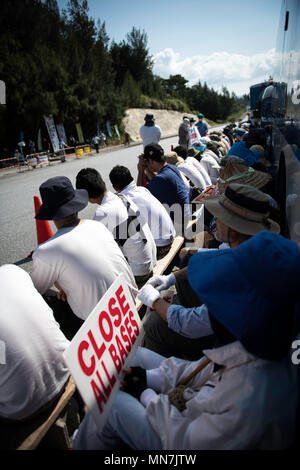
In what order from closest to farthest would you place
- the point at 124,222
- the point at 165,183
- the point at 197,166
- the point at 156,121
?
the point at 124,222, the point at 165,183, the point at 197,166, the point at 156,121

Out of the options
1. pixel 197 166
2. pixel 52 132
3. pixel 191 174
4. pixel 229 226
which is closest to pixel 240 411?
pixel 229 226

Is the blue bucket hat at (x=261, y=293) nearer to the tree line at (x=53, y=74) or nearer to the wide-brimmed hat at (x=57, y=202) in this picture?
the wide-brimmed hat at (x=57, y=202)

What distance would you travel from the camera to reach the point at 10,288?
5.09 feet

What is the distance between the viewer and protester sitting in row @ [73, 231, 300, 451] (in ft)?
3.49

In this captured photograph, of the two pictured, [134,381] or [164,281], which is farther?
[164,281]

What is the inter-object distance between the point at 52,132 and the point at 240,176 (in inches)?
1150

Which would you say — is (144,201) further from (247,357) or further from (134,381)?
(247,357)

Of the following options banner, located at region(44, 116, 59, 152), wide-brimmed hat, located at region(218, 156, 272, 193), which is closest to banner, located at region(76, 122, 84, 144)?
banner, located at region(44, 116, 59, 152)

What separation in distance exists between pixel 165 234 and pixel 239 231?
1974 millimetres

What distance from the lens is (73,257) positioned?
6.59 ft

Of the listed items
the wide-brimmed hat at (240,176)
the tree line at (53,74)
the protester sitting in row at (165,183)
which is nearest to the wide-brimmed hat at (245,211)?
the wide-brimmed hat at (240,176)

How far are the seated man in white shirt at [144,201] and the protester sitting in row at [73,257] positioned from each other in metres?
0.96
